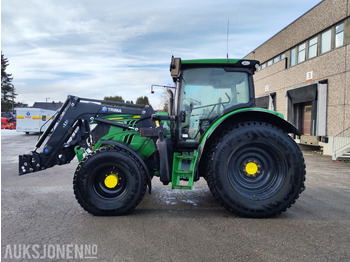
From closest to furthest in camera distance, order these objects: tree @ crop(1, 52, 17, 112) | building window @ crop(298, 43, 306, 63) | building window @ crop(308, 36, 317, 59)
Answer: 1. building window @ crop(308, 36, 317, 59)
2. building window @ crop(298, 43, 306, 63)
3. tree @ crop(1, 52, 17, 112)

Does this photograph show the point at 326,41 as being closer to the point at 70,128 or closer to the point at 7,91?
the point at 70,128

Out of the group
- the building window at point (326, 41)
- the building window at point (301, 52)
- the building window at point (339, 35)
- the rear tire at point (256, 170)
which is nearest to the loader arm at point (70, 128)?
the rear tire at point (256, 170)

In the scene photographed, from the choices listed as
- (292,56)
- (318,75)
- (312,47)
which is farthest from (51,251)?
(292,56)

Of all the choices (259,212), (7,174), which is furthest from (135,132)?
(7,174)

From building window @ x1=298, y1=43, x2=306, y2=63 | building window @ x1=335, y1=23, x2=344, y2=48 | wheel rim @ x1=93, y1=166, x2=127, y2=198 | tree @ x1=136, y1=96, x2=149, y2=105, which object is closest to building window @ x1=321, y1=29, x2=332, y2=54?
building window @ x1=335, y1=23, x2=344, y2=48

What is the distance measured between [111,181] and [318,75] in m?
13.5

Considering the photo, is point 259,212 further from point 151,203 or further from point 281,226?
point 151,203

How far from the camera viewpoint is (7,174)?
7.45 meters

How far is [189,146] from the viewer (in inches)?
177

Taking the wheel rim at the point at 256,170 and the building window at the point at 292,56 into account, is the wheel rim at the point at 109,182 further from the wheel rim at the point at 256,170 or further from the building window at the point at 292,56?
the building window at the point at 292,56

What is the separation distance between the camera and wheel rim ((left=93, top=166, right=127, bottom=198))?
4.14m

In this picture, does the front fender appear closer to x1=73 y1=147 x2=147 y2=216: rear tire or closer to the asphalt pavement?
x1=73 y1=147 x2=147 y2=216: rear tire

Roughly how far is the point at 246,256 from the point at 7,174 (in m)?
7.20

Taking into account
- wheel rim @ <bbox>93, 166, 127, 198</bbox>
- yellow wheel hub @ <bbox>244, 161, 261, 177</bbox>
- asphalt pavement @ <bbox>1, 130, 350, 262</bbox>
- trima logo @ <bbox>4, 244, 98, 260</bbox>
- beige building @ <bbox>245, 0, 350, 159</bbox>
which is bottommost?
trima logo @ <bbox>4, 244, 98, 260</bbox>
